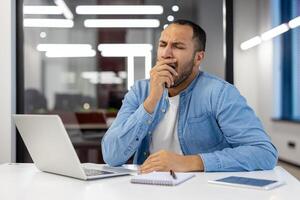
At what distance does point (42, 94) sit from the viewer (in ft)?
11.2

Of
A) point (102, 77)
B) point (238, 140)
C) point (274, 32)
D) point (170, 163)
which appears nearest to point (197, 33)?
point (238, 140)

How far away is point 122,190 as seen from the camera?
1225 mm

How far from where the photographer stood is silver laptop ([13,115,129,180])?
1.33 m

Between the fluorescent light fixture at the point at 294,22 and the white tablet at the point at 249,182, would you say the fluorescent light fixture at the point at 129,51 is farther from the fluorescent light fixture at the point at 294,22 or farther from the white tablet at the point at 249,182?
the fluorescent light fixture at the point at 294,22

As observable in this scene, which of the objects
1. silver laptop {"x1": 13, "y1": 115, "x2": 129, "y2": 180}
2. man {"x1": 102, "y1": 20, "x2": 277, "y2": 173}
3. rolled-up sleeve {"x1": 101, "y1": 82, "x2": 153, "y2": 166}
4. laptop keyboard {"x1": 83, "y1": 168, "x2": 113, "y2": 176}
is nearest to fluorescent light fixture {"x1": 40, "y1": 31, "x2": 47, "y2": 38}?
man {"x1": 102, "y1": 20, "x2": 277, "y2": 173}

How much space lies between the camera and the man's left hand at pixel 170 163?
Answer: 4.86ft

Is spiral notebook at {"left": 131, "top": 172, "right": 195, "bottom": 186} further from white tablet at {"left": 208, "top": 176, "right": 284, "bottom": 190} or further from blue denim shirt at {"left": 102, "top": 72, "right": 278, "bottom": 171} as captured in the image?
blue denim shirt at {"left": 102, "top": 72, "right": 278, "bottom": 171}

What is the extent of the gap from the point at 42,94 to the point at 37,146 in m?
1.97

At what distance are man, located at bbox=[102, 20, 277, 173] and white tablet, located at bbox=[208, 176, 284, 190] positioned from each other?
207mm

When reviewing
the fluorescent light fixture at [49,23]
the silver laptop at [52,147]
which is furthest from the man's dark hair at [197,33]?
the fluorescent light fixture at [49,23]

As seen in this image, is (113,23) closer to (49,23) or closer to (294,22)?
(49,23)

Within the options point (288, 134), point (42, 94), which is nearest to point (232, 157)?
point (42, 94)

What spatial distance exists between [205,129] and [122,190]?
730mm

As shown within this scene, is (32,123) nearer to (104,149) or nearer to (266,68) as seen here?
(104,149)
